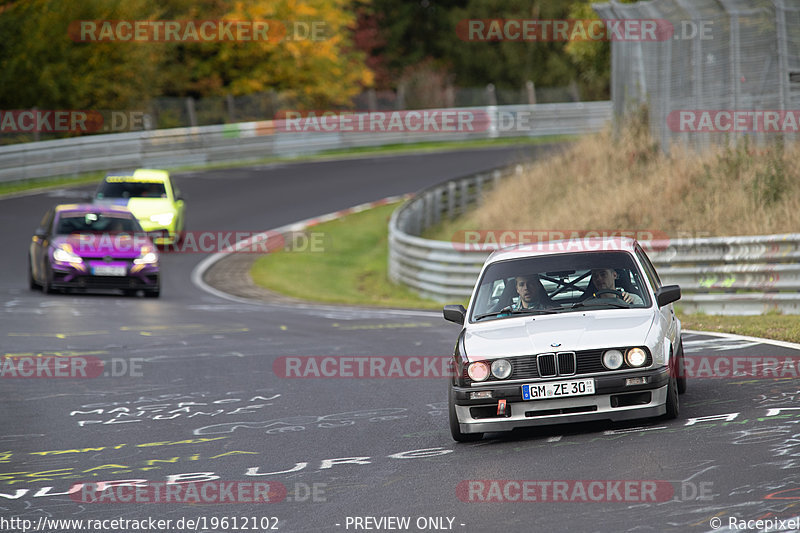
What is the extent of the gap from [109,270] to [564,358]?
13961 mm

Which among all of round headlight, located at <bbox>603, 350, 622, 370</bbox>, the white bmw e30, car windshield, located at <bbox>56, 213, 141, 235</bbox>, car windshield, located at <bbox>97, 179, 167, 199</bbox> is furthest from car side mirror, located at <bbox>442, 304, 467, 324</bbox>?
car windshield, located at <bbox>97, 179, 167, 199</bbox>

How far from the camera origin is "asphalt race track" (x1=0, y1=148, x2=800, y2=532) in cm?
675

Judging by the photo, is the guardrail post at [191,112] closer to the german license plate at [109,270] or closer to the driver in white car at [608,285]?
the german license plate at [109,270]

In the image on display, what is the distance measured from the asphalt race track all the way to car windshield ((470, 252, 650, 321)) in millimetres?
977

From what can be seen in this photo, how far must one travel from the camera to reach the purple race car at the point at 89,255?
2053 cm

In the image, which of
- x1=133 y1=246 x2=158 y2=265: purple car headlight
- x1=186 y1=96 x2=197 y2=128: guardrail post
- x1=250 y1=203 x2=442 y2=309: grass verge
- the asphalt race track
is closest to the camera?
the asphalt race track

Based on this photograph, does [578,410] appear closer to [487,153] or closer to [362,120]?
[487,153]

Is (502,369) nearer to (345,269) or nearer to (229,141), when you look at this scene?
(345,269)

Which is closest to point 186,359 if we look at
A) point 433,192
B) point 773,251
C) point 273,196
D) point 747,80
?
point 773,251

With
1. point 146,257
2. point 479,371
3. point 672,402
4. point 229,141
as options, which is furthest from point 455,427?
point 229,141

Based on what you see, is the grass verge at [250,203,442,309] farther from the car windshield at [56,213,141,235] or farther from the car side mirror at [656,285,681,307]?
the car side mirror at [656,285,681,307]

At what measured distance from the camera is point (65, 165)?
1490 inches

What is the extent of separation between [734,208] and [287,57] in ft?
109

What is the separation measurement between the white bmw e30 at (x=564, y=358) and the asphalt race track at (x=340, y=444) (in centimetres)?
24
